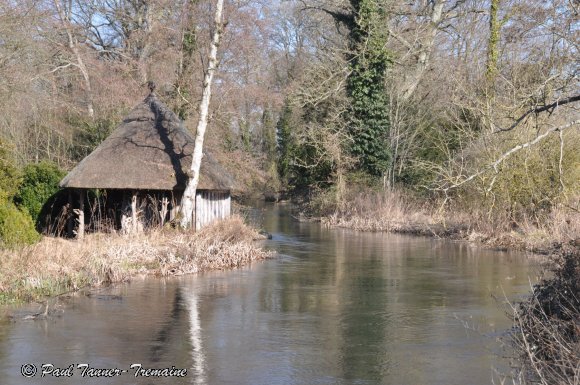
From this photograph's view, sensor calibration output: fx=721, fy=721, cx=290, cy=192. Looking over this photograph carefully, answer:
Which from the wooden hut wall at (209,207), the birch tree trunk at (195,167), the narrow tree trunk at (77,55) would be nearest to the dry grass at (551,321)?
the birch tree trunk at (195,167)

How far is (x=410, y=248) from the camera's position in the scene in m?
21.8

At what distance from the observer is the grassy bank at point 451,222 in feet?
67.7

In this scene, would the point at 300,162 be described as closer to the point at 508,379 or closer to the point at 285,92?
the point at 285,92

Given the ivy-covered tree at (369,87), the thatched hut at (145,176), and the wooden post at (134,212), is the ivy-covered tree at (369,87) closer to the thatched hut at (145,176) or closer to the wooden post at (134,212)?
the thatched hut at (145,176)

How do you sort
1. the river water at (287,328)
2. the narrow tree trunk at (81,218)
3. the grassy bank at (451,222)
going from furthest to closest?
the grassy bank at (451,222) → the narrow tree trunk at (81,218) → the river water at (287,328)

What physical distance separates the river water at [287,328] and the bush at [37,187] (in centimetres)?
655

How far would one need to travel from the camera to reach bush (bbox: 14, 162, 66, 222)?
19953 millimetres

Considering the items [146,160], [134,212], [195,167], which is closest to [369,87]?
[195,167]

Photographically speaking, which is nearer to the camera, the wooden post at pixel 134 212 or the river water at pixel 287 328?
the river water at pixel 287 328

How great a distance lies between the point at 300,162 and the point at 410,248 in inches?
503

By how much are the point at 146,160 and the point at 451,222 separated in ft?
36.4

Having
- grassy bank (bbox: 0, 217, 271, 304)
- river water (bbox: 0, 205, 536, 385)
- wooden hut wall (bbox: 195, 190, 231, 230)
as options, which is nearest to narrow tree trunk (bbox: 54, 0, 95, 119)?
wooden hut wall (bbox: 195, 190, 231, 230)

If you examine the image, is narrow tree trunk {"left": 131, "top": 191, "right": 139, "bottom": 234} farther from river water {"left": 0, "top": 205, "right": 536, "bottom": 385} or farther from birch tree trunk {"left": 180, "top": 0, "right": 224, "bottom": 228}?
river water {"left": 0, "top": 205, "right": 536, "bottom": 385}

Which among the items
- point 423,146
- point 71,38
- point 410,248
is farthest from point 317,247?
point 71,38
